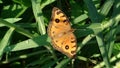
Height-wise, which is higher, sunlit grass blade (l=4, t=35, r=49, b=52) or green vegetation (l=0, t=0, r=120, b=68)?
green vegetation (l=0, t=0, r=120, b=68)

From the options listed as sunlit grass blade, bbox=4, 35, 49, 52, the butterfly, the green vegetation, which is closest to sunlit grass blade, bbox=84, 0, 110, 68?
the green vegetation

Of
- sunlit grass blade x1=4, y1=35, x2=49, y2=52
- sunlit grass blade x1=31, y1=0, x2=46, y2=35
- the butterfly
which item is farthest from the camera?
sunlit grass blade x1=31, y1=0, x2=46, y2=35

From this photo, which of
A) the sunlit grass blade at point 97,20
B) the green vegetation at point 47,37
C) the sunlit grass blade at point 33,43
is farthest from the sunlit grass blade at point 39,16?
the sunlit grass blade at point 97,20

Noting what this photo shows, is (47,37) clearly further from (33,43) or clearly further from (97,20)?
(97,20)

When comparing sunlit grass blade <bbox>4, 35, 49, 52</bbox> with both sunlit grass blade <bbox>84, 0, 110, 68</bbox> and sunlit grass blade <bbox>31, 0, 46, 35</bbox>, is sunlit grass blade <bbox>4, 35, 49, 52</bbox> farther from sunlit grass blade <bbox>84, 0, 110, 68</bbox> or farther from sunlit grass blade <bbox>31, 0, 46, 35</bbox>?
sunlit grass blade <bbox>84, 0, 110, 68</bbox>

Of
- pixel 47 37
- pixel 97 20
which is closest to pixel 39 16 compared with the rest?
pixel 47 37

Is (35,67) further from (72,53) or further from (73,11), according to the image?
(72,53)

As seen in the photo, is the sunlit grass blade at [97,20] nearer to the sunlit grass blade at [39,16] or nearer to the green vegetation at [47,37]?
the green vegetation at [47,37]
